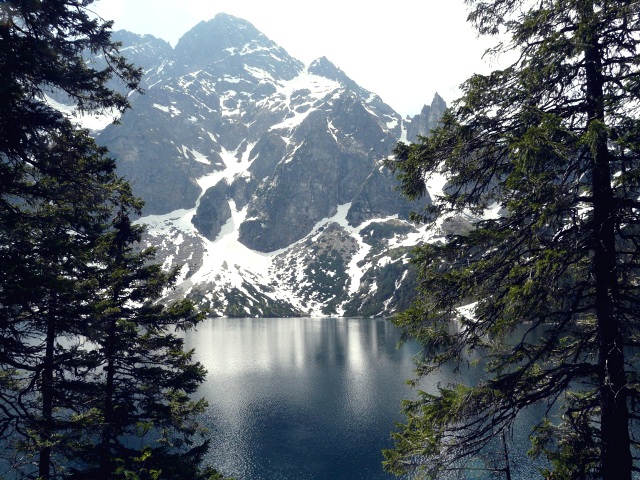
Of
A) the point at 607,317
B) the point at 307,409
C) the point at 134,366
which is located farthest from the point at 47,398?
the point at 307,409

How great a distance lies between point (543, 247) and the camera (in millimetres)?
7516

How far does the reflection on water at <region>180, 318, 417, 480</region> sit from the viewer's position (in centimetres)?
4324

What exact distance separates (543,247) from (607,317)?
1.57 m

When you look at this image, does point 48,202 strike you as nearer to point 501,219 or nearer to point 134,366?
point 134,366

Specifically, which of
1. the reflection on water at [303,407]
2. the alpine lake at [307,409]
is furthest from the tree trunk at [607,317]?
the reflection on water at [303,407]

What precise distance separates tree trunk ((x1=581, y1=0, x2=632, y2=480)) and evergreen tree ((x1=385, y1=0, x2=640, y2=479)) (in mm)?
22

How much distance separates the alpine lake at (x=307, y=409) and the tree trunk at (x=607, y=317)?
6257 millimetres

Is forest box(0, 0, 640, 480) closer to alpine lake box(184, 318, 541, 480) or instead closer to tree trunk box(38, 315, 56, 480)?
tree trunk box(38, 315, 56, 480)

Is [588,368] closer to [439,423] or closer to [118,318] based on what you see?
[439,423]

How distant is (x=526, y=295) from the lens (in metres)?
6.99

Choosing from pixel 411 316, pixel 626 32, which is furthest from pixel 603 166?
pixel 411 316

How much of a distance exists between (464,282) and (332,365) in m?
92.3

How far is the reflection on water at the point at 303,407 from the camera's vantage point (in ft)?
142

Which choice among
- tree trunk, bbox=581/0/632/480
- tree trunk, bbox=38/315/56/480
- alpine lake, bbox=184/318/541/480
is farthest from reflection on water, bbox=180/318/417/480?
tree trunk, bbox=581/0/632/480
